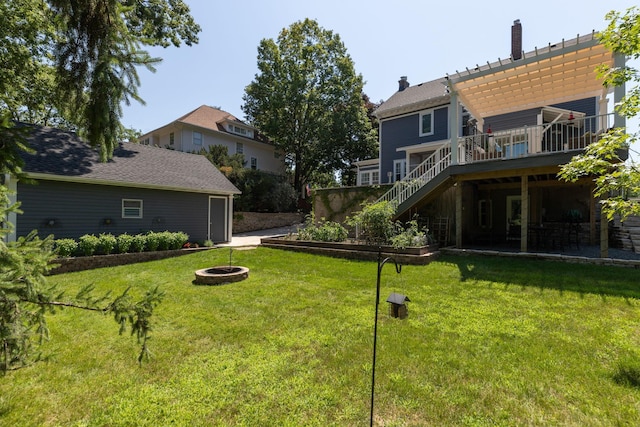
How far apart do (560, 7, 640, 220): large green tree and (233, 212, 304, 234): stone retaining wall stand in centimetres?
1820

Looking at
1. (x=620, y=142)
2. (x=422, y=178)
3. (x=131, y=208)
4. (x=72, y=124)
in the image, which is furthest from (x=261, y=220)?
(x=620, y=142)

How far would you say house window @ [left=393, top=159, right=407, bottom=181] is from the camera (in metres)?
17.1

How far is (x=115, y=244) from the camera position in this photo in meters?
9.63

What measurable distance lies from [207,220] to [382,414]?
12997 millimetres

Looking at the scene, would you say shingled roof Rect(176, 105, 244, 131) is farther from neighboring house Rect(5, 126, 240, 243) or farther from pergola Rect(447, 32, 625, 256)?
pergola Rect(447, 32, 625, 256)

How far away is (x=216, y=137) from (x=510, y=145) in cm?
2150

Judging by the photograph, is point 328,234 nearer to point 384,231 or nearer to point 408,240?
point 384,231

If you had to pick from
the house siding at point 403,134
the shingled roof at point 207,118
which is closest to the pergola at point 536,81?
the house siding at point 403,134

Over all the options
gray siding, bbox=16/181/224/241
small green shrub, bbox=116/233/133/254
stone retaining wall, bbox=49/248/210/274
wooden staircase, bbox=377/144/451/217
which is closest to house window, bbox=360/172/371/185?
wooden staircase, bbox=377/144/451/217

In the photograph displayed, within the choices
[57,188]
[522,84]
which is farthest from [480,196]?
[57,188]

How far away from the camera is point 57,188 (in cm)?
969

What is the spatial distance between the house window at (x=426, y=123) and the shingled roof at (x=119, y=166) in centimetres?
1074

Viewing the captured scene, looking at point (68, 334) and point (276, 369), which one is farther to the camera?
point (68, 334)

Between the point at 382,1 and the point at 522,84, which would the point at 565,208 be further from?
the point at 382,1
